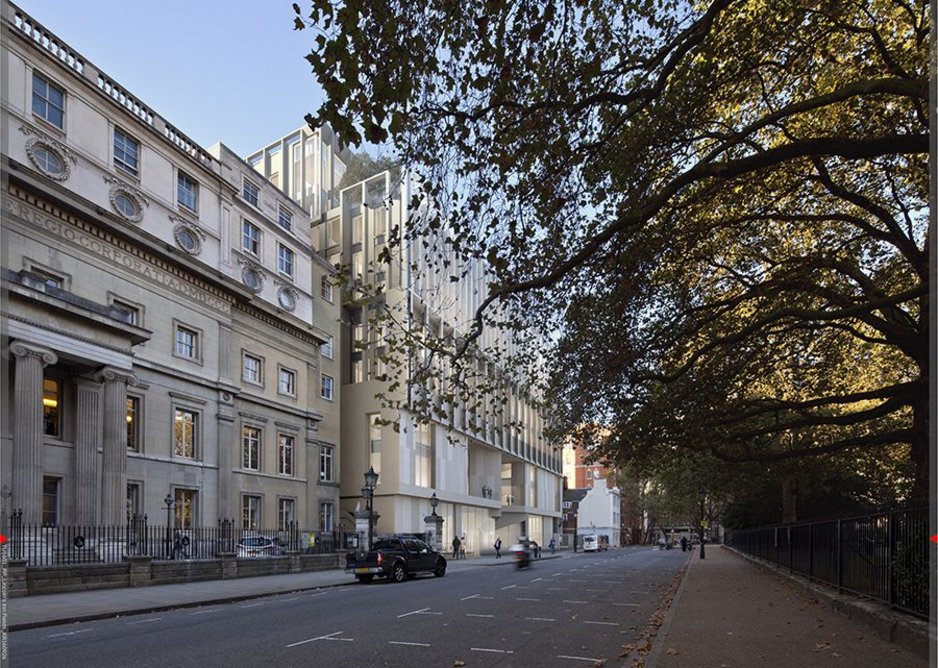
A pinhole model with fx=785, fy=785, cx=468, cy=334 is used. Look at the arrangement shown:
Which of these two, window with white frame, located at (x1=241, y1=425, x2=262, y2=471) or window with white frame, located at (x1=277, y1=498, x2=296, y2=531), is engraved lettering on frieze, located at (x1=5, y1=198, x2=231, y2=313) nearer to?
window with white frame, located at (x1=241, y1=425, x2=262, y2=471)

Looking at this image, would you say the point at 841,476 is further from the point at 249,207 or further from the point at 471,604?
the point at 249,207

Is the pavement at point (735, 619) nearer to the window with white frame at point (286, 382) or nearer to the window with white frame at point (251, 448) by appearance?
the window with white frame at point (251, 448)

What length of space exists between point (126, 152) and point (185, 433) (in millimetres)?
12693

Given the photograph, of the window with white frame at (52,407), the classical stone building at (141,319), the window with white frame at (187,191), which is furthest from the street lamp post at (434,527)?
the window with white frame at (52,407)

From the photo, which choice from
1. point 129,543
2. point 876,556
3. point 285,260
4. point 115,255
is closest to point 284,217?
point 285,260

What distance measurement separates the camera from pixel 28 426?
2527 centimetres

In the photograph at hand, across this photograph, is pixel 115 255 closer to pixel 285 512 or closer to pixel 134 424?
pixel 134 424

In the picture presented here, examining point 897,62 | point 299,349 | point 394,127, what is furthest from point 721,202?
point 299,349

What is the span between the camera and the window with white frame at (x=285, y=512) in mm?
42812

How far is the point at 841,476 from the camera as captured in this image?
3422 cm

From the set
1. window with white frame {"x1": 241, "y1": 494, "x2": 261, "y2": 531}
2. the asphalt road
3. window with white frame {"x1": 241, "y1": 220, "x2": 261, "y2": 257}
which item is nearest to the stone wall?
the asphalt road

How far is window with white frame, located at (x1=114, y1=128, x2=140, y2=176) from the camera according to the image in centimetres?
3278

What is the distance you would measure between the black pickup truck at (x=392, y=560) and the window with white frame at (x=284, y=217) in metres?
23.4

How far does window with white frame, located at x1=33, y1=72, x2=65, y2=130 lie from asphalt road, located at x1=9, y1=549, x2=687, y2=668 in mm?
20269
